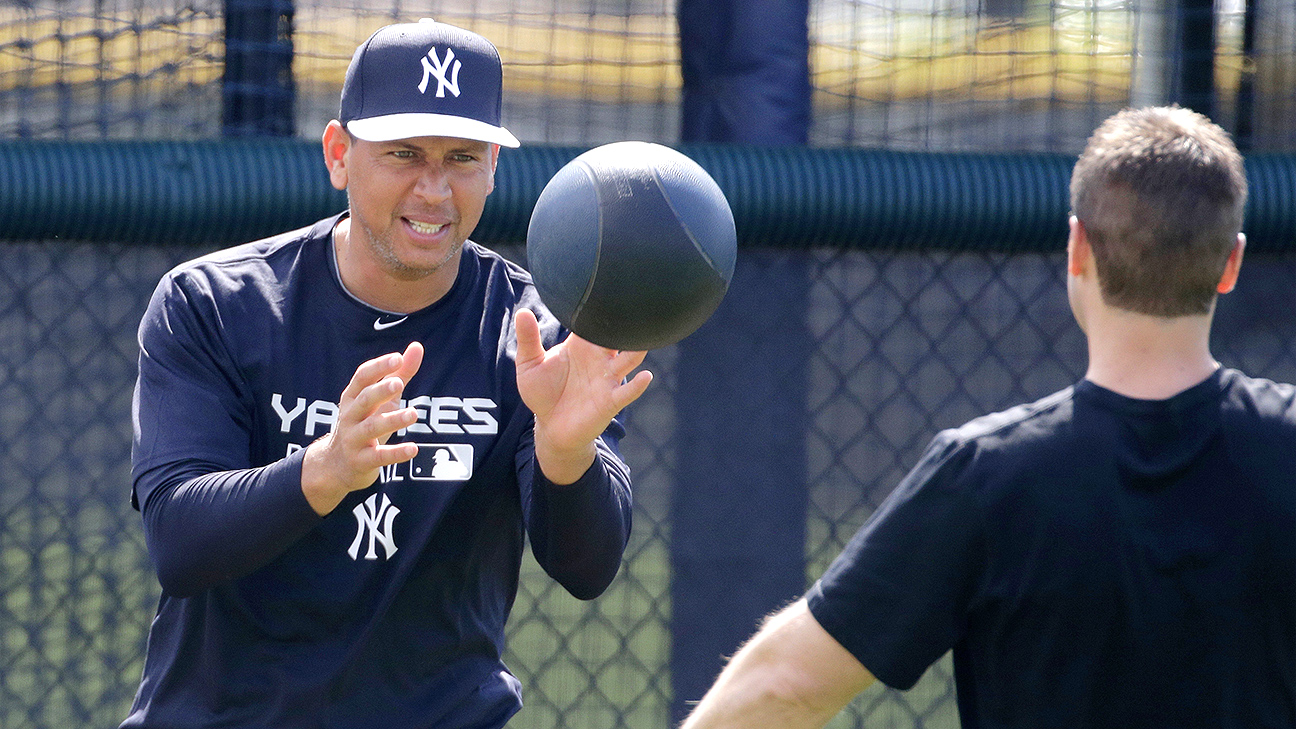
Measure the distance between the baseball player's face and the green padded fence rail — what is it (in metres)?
0.82

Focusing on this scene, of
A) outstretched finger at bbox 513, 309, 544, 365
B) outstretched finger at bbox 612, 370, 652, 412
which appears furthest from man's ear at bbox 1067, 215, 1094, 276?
outstretched finger at bbox 513, 309, 544, 365

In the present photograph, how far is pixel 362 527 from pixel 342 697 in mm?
323

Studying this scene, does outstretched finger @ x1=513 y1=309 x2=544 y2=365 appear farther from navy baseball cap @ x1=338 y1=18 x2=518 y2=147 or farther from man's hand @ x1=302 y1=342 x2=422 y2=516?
navy baseball cap @ x1=338 y1=18 x2=518 y2=147

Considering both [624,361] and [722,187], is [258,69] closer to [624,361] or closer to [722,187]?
[722,187]

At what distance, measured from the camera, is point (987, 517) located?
1.96 m

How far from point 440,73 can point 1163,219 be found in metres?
1.46

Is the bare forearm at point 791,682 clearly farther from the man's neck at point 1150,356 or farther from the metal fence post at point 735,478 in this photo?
the metal fence post at point 735,478

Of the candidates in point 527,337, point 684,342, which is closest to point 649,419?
point 684,342

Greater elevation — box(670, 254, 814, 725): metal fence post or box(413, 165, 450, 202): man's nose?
box(413, 165, 450, 202): man's nose

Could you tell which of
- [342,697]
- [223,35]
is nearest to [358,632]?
[342,697]

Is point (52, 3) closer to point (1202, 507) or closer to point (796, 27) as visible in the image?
point (796, 27)

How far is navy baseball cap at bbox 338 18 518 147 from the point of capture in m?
2.82

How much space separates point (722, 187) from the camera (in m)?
3.76

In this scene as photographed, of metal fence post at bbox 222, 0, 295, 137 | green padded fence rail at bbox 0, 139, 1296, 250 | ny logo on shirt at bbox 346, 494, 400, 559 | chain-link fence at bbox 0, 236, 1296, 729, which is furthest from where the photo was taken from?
metal fence post at bbox 222, 0, 295, 137
